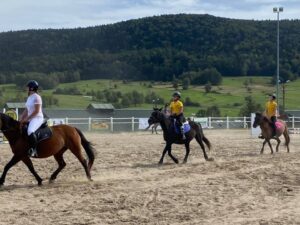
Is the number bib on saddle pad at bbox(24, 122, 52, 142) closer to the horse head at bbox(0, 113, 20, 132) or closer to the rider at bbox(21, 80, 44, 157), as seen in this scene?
the rider at bbox(21, 80, 44, 157)

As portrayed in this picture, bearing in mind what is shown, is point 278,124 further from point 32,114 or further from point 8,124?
point 8,124

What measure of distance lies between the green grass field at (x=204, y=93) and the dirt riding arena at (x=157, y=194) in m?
55.8

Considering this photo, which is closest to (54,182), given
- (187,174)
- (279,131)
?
(187,174)

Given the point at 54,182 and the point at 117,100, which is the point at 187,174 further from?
the point at 117,100

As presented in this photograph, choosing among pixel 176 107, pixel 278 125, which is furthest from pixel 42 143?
pixel 278 125

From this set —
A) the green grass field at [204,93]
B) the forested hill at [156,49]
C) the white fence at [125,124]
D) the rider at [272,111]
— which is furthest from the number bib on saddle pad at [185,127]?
the forested hill at [156,49]

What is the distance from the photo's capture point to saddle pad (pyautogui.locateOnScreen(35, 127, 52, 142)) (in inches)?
483

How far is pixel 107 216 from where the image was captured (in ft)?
29.1

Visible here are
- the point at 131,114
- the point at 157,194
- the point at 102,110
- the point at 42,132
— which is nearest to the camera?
the point at 157,194

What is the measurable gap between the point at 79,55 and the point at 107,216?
121m

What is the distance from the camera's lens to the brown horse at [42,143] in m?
12.2

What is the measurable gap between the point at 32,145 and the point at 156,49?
394ft

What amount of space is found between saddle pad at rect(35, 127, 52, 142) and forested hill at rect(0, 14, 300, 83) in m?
95.5

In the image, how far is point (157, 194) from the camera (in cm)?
1083
